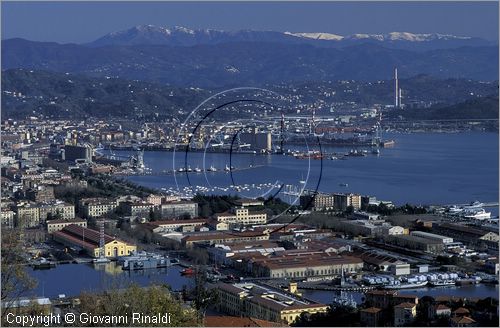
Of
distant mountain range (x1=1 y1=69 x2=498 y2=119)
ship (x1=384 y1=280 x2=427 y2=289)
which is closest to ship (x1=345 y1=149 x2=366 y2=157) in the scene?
distant mountain range (x1=1 y1=69 x2=498 y2=119)

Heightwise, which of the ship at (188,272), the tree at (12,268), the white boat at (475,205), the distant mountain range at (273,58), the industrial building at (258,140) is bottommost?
the ship at (188,272)

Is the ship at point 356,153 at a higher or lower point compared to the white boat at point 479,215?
higher

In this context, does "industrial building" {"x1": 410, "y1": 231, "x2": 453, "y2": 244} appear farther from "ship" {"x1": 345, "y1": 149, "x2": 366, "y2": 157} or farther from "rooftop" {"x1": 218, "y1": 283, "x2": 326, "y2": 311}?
"ship" {"x1": 345, "y1": 149, "x2": 366, "y2": 157}

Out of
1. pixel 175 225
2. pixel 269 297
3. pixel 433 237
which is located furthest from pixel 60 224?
pixel 269 297

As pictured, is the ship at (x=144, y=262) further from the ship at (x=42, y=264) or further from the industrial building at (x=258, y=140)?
the industrial building at (x=258, y=140)

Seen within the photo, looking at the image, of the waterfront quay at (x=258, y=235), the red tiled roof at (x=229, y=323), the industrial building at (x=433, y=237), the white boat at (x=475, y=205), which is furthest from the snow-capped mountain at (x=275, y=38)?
the red tiled roof at (x=229, y=323)
